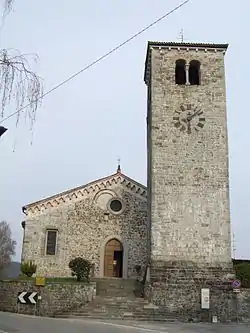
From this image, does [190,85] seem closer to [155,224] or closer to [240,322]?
[155,224]

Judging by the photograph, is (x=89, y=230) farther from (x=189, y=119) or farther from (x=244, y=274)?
(x=244, y=274)

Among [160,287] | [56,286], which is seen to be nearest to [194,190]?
[160,287]

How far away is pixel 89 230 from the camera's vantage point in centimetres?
3159

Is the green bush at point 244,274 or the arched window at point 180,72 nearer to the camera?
the green bush at point 244,274

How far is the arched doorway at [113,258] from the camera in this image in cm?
3108

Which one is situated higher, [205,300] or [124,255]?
[124,255]

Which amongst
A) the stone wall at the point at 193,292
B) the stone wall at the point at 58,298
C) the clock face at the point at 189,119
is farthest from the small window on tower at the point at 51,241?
the clock face at the point at 189,119

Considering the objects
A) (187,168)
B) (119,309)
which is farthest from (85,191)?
(119,309)

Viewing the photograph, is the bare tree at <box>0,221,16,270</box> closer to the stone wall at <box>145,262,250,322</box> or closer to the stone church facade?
the stone church facade

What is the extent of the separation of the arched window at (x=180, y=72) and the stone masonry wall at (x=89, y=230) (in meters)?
8.53

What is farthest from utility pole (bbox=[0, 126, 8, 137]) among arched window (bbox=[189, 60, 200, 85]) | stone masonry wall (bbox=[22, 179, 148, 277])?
stone masonry wall (bbox=[22, 179, 148, 277])

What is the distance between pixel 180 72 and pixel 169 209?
8.73 m

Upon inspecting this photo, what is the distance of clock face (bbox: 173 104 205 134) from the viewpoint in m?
26.7

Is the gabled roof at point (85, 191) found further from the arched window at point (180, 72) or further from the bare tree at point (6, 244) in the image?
the bare tree at point (6, 244)
